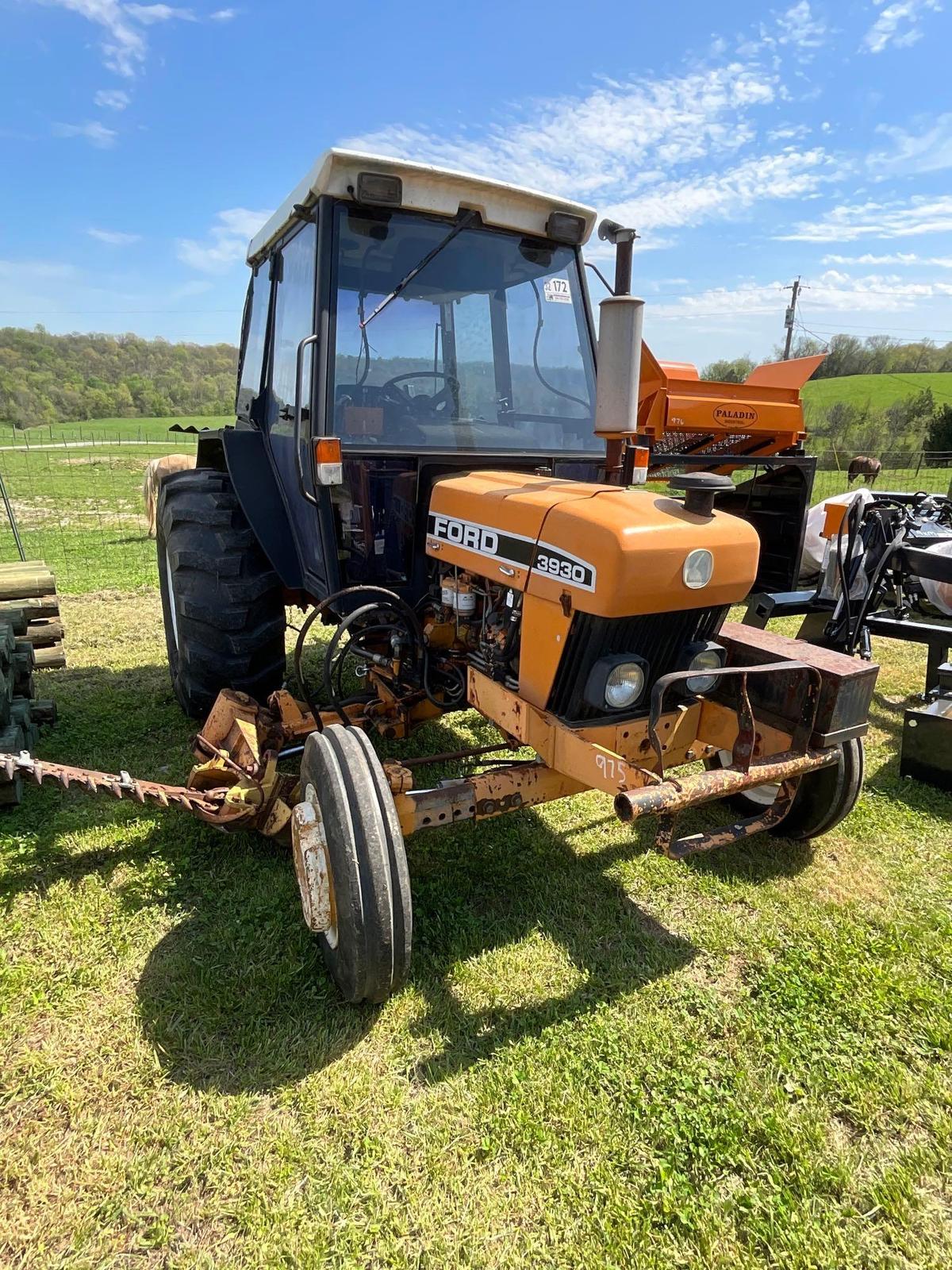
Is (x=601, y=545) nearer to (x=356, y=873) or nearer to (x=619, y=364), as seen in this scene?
(x=619, y=364)

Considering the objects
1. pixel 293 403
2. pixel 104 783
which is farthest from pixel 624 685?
A: pixel 293 403

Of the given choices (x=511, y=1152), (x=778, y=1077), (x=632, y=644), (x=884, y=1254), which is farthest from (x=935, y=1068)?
(x=632, y=644)

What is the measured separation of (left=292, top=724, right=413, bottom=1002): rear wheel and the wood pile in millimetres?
1785

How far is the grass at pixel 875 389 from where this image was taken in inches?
1363

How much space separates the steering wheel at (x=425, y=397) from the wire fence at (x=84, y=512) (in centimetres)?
556

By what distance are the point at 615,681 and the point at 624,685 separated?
0.05 meters

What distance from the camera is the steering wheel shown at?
3.01 m

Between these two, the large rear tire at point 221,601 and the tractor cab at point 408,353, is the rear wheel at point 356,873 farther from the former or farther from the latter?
the large rear tire at point 221,601

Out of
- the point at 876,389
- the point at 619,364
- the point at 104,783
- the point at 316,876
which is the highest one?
the point at 876,389

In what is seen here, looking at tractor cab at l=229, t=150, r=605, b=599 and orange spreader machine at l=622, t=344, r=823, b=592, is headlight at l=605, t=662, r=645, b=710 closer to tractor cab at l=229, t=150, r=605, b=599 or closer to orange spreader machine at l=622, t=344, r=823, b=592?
tractor cab at l=229, t=150, r=605, b=599

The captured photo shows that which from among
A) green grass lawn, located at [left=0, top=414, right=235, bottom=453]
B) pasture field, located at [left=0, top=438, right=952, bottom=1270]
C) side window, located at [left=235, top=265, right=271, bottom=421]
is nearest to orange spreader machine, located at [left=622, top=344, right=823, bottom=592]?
side window, located at [left=235, top=265, right=271, bottom=421]

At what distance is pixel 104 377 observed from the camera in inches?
1943

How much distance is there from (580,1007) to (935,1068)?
38.8 inches

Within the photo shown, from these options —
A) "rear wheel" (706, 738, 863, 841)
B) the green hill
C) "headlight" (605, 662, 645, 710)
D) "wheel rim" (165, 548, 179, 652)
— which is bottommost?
"rear wheel" (706, 738, 863, 841)
